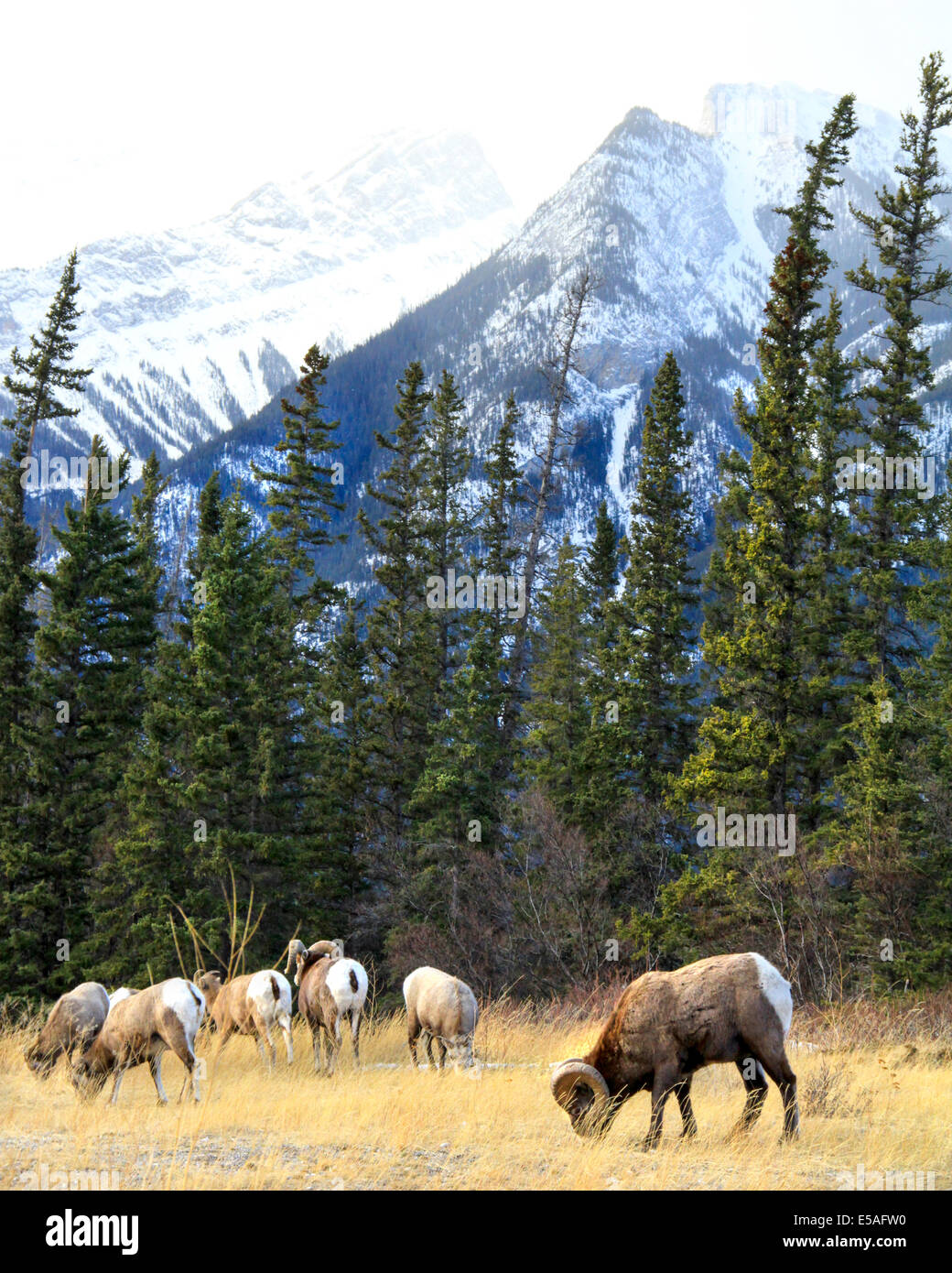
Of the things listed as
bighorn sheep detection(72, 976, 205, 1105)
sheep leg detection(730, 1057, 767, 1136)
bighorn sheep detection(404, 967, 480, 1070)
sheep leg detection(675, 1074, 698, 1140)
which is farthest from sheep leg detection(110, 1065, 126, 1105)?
sheep leg detection(730, 1057, 767, 1136)

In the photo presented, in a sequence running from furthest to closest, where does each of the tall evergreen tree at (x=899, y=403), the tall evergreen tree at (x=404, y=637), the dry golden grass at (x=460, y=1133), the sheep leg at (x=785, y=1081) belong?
the tall evergreen tree at (x=404, y=637) < the tall evergreen tree at (x=899, y=403) < the sheep leg at (x=785, y=1081) < the dry golden grass at (x=460, y=1133)

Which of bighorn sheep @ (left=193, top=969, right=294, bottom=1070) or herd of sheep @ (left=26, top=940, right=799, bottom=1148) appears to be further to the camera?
bighorn sheep @ (left=193, top=969, right=294, bottom=1070)

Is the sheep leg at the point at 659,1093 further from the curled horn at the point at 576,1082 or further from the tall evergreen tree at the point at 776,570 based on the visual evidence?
the tall evergreen tree at the point at 776,570

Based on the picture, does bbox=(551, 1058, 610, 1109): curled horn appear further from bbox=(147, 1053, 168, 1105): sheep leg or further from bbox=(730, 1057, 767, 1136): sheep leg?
bbox=(147, 1053, 168, 1105): sheep leg

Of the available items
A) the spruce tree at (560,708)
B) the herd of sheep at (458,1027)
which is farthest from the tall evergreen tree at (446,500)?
the herd of sheep at (458,1027)

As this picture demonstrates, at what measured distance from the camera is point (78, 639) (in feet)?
94.5

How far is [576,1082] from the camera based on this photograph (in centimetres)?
842

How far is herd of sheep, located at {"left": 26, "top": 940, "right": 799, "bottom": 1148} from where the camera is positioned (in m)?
8.08

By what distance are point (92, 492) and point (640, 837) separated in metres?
20.3

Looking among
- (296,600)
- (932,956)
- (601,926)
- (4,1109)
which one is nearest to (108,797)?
(296,600)

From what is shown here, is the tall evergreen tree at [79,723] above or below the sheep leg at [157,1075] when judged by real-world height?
above

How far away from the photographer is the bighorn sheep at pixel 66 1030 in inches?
485

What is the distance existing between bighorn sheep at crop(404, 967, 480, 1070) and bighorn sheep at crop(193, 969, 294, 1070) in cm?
174

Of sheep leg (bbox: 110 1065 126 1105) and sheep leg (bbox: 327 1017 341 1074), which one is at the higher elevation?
sheep leg (bbox: 110 1065 126 1105)
